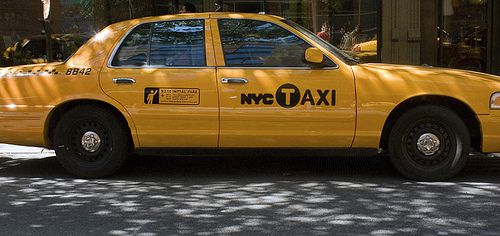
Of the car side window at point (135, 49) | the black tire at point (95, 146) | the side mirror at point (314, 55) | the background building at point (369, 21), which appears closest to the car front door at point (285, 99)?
the side mirror at point (314, 55)

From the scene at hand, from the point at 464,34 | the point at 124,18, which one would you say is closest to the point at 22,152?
the point at 124,18

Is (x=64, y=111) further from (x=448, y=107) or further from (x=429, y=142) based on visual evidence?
(x=448, y=107)

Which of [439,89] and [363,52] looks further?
[363,52]

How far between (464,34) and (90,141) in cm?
852

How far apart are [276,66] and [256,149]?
0.89 metres

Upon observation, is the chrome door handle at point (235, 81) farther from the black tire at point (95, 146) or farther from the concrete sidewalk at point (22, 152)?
the concrete sidewalk at point (22, 152)

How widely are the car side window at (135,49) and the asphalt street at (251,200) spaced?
4.22 ft

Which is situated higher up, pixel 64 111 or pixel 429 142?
pixel 64 111

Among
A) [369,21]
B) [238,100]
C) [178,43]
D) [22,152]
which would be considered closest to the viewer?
[238,100]

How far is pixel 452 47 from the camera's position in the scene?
11.6m

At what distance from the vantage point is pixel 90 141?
5.99 m

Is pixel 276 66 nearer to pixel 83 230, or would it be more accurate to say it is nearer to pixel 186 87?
pixel 186 87

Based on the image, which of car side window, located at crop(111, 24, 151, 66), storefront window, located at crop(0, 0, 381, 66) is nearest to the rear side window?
car side window, located at crop(111, 24, 151, 66)

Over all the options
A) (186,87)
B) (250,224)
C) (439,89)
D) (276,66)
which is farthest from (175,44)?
(439,89)
